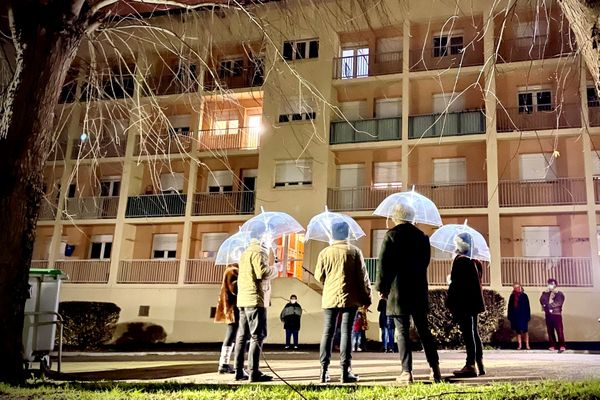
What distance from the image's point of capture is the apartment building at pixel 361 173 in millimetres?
22766

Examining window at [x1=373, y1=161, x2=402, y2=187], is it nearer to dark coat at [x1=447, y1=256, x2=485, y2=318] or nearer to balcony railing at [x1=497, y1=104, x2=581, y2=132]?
balcony railing at [x1=497, y1=104, x2=581, y2=132]

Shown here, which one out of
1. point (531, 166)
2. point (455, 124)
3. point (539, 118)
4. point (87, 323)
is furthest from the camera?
point (455, 124)

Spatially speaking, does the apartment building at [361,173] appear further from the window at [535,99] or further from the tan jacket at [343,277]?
the tan jacket at [343,277]

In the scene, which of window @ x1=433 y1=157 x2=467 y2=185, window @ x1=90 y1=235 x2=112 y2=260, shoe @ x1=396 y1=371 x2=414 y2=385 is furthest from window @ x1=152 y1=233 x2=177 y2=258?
shoe @ x1=396 y1=371 x2=414 y2=385

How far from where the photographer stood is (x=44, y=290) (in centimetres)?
892

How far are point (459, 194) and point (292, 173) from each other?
297 inches

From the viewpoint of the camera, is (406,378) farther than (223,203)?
No

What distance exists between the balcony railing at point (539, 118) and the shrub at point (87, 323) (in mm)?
17967

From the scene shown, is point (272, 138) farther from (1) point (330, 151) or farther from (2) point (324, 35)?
(2) point (324, 35)

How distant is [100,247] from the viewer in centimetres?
3023

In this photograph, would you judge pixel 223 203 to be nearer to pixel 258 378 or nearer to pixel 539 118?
pixel 539 118

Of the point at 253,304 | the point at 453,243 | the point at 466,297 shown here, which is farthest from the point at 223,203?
the point at 466,297

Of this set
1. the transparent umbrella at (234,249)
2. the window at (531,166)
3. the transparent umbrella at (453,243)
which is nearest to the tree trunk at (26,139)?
the transparent umbrella at (234,249)

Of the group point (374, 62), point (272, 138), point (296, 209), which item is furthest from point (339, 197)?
point (374, 62)
